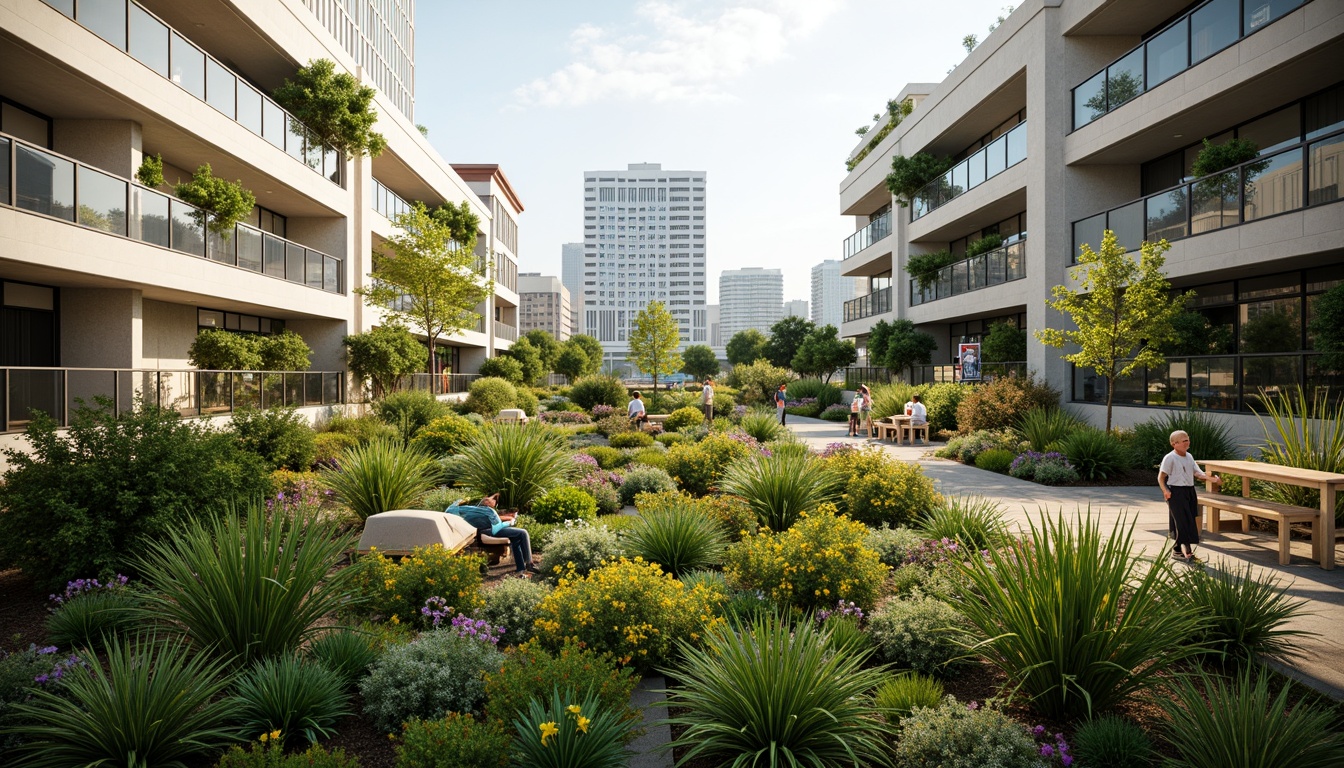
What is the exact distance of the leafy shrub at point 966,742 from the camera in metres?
3.62

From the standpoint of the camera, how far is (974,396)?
61.4ft

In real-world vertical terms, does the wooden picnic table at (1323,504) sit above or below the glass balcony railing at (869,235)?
below

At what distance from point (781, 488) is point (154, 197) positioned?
14574mm

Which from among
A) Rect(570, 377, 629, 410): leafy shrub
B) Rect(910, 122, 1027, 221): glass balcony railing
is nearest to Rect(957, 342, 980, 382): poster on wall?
Rect(910, 122, 1027, 221): glass balcony railing

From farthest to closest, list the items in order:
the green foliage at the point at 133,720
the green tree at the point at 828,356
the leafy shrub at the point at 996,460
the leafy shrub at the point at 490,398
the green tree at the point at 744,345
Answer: the green tree at the point at 744,345 → the green tree at the point at 828,356 → the leafy shrub at the point at 490,398 → the leafy shrub at the point at 996,460 → the green foliage at the point at 133,720

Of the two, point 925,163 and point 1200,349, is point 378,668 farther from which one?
point 925,163

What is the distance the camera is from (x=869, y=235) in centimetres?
3694

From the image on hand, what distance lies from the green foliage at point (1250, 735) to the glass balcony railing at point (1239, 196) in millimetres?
13265

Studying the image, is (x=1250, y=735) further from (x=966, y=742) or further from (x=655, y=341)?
(x=655, y=341)

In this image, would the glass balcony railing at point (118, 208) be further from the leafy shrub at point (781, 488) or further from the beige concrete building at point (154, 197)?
the leafy shrub at point (781, 488)

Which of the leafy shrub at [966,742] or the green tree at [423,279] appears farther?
the green tree at [423,279]

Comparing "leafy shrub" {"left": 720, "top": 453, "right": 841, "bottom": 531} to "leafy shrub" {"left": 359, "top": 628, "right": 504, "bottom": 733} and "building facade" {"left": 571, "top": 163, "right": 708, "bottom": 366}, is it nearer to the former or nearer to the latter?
"leafy shrub" {"left": 359, "top": 628, "right": 504, "bottom": 733}

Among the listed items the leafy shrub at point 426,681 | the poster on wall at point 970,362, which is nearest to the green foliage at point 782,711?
the leafy shrub at point 426,681

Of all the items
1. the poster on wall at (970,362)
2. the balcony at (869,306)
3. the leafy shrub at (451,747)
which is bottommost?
the leafy shrub at (451,747)
